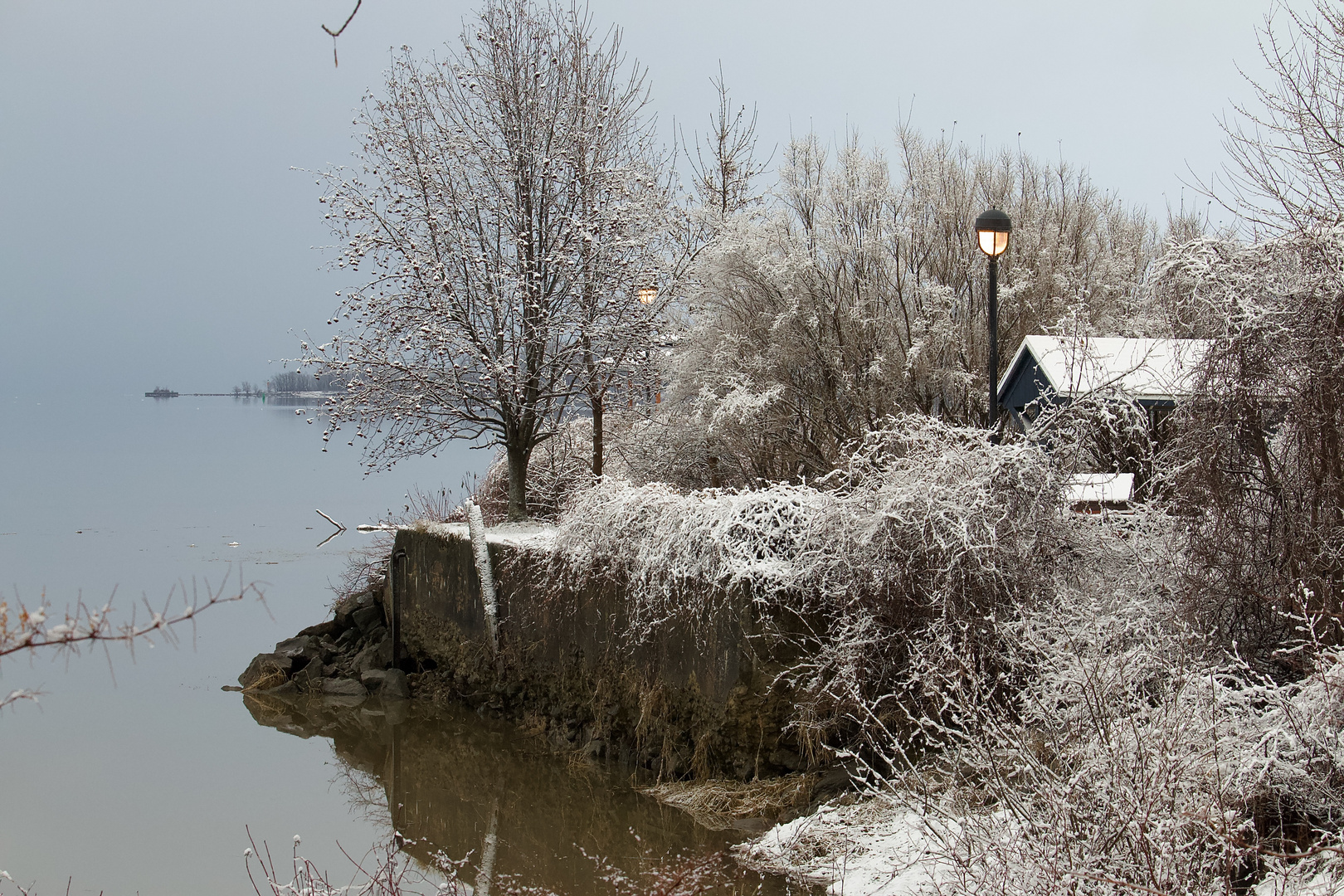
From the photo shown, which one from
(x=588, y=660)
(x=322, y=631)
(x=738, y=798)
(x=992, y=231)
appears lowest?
(x=322, y=631)

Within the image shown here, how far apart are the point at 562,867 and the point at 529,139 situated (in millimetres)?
10824

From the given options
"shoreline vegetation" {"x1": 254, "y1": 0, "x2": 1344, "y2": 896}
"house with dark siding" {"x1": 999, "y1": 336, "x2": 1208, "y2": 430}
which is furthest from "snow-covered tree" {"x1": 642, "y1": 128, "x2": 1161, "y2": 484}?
"house with dark siding" {"x1": 999, "y1": 336, "x2": 1208, "y2": 430}

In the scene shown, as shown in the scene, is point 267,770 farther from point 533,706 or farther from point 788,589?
point 788,589

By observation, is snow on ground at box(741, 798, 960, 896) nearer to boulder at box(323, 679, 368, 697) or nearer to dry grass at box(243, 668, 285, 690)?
boulder at box(323, 679, 368, 697)

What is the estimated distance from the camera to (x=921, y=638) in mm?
8094

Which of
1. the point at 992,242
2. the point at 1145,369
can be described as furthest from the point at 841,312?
the point at 1145,369

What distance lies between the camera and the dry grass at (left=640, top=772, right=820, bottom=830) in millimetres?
8461

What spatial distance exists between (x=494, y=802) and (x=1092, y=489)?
6685mm

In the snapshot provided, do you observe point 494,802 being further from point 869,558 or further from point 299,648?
point 299,648

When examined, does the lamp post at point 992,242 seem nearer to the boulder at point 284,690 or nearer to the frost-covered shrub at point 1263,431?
the frost-covered shrub at point 1263,431

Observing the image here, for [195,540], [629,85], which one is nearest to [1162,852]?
[629,85]

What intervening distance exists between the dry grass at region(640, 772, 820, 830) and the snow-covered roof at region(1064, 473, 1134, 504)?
10.5 feet

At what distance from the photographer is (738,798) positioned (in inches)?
348

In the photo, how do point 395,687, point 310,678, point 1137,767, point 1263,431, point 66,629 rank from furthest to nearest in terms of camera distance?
point 310,678, point 395,687, point 1263,431, point 1137,767, point 66,629
